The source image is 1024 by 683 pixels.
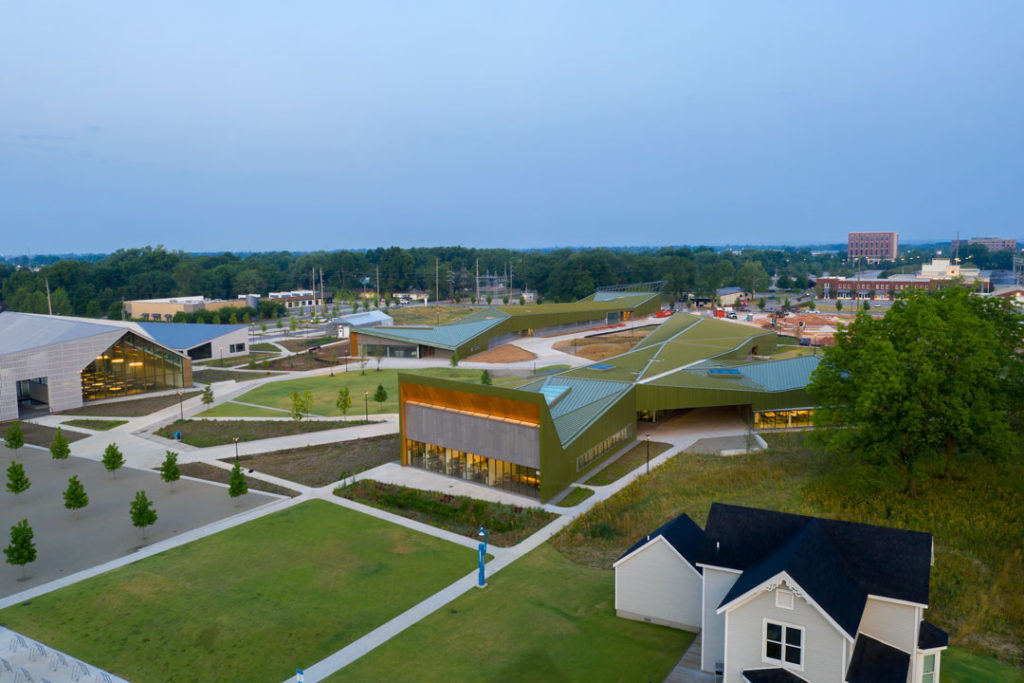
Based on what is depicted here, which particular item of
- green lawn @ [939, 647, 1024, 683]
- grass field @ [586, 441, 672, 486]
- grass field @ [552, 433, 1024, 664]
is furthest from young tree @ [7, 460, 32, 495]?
green lawn @ [939, 647, 1024, 683]

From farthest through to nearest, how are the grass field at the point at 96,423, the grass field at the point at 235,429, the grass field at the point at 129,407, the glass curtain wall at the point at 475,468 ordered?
the grass field at the point at 129,407, the grass field at the point at 96,423, the grass field at the point at 235,429, the glass curtain wall at the point at 475,468

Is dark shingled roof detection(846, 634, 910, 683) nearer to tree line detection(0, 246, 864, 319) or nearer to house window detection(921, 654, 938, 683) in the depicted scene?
house window detection(921, 654, 938, 683)

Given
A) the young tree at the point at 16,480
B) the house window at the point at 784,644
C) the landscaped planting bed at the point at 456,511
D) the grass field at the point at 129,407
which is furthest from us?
the grass field at the point at 129,407

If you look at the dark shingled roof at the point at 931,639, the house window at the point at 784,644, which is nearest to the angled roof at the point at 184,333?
the house window at the point at 784,644

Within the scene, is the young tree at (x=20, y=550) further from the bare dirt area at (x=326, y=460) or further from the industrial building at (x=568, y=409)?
the industrial building at (x=568, y=409)

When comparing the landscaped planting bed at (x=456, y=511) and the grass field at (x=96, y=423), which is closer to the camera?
the landscaped planting bed at (x=456, y=511)

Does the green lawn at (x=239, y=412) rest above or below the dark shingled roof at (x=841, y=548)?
below

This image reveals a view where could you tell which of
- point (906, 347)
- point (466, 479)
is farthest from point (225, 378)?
point (906, 347)

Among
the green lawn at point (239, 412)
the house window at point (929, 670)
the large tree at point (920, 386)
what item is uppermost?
the large tree at point (920, 386)

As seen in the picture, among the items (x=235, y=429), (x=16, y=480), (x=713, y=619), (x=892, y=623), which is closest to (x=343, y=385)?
(x=235, y=429)
